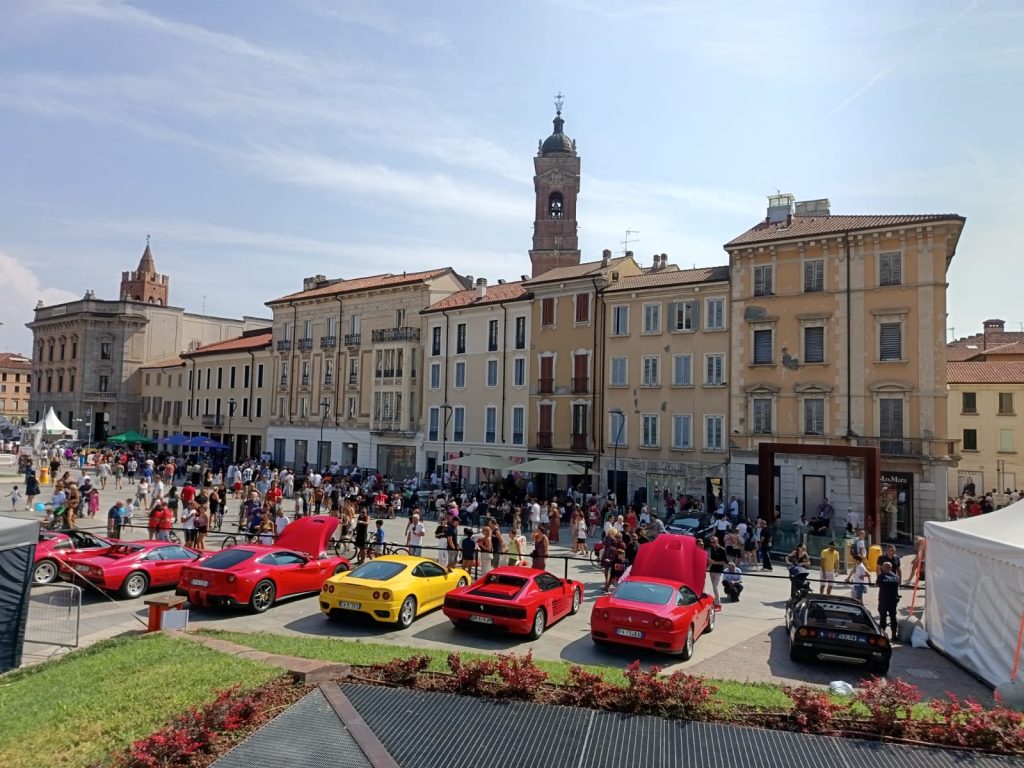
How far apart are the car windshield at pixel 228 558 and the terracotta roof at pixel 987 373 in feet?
149

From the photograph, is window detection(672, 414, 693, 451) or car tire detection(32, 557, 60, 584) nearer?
car tire detection(32, 557, 60, 584)

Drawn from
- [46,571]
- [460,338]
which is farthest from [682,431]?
[46,571]

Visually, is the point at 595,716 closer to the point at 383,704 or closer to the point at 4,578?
the point at 383,704

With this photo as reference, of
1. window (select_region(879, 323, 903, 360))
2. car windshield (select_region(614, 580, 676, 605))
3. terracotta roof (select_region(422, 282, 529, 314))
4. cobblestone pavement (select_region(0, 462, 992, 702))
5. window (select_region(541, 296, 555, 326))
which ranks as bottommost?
cobblestone pavement (select_region(0, 462, 992, 702))

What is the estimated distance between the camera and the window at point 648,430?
1471 inches

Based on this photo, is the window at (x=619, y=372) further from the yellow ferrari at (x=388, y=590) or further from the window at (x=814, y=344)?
the yellow ferrari at (x=388, y=590)

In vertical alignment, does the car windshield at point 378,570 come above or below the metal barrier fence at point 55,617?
above

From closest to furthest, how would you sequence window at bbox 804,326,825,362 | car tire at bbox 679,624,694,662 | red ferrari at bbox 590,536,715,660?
red ferrari at bbox 590,536,715,660 < car tire at bbox 679,624,694,662 < window at bbox 804,326,825,362

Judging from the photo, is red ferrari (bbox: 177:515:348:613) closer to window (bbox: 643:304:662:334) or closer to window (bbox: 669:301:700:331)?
window (bbox: 669:301:700:331)

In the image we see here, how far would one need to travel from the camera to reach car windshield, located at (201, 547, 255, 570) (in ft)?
48.1

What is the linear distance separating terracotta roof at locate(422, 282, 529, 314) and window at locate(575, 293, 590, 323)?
3608 mm

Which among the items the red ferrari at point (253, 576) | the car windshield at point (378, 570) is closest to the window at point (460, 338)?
the red ferrari at point (253, 576)

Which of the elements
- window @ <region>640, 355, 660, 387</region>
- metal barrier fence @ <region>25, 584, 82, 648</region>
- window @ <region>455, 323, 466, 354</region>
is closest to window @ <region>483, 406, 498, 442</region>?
window @ <region>455, 323, 466, 354</region>

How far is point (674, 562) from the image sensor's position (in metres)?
15.3
